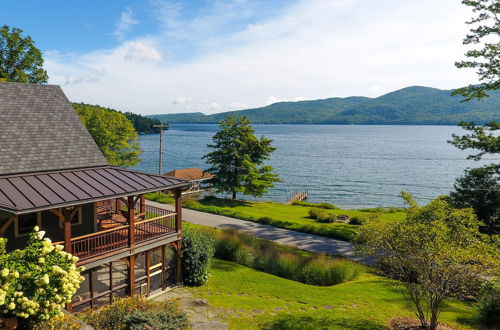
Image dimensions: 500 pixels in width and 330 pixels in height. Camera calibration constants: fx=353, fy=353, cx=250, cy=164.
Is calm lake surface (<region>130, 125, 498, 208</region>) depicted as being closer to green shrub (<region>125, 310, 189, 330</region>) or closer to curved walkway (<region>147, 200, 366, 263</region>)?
curved walkway (<region>147, 200, 366, 263</region>)

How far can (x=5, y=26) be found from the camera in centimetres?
3488

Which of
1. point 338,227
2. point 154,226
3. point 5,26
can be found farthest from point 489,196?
point 5,26

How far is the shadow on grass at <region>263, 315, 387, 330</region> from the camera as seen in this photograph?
13477 mm

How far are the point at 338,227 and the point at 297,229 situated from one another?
13.6 ft

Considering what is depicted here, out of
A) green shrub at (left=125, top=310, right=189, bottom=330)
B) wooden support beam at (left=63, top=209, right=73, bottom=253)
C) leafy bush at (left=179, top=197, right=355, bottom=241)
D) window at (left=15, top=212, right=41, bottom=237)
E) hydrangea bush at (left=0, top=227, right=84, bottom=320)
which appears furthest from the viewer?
leafy bush at (left=179, top=197, right=355, bottom=241)

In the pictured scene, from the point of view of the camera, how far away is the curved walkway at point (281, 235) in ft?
87.3

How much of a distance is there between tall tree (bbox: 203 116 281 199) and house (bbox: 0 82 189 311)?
24.7 meters

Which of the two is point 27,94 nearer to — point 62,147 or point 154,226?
point 62,147

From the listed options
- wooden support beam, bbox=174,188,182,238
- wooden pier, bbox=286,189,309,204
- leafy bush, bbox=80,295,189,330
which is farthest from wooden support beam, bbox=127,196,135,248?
wooden pier, bbox=286,189,309,204

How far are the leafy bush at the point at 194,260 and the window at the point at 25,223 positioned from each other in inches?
272

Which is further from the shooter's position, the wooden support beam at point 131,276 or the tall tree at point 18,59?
the tall tree at point 18,59

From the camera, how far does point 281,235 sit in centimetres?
3003

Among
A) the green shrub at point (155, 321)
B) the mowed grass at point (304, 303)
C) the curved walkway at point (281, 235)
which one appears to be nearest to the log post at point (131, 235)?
the mowed grass at point (304, 303)

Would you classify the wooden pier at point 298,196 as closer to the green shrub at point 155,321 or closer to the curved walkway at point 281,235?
the curved walkway at point 281,235
